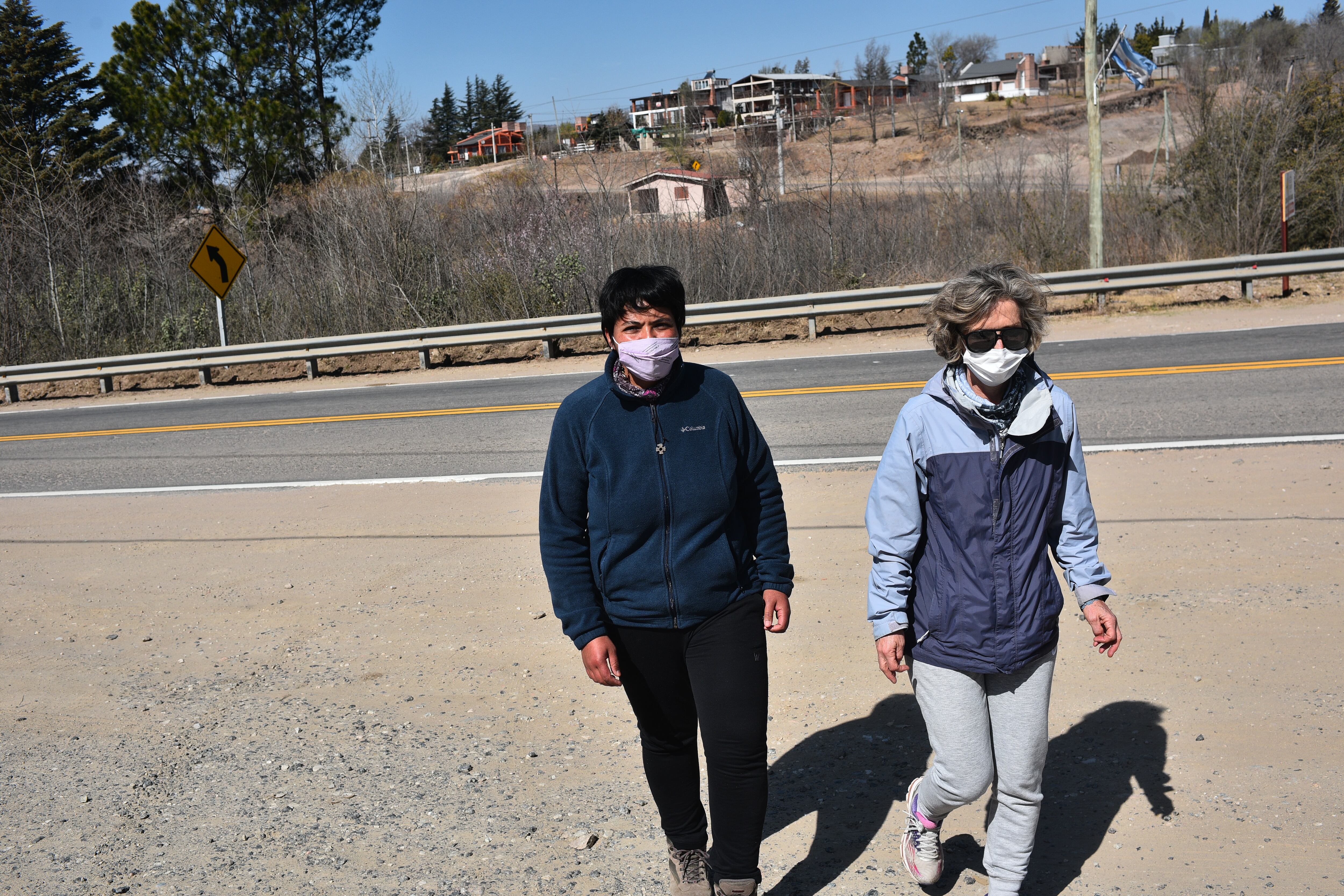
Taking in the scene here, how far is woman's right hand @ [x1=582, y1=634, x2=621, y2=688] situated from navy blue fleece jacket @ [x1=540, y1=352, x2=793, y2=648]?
0.02m

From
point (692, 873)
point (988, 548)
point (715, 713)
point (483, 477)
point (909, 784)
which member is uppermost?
point (988, 548)

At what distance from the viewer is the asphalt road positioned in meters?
9.42

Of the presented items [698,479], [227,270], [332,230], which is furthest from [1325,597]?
[332,230]

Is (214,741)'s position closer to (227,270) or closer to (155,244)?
(227,270)

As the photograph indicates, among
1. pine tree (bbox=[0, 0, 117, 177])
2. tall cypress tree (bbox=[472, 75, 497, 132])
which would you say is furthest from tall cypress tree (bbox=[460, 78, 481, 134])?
pine tree (bbox=[0, 0, 117, 177])

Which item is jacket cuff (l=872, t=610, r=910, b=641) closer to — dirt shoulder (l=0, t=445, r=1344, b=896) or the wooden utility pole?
dirt shoulder (l=0, t=445, r=1344, b=896)

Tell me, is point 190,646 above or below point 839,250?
below

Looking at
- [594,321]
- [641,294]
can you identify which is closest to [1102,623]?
[641,294]

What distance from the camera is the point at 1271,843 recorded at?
3.21 m

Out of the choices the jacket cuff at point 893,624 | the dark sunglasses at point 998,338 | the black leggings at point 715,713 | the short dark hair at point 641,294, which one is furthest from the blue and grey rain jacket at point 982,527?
the short dark hair at point 641,294

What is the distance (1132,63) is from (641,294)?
73.6 ft

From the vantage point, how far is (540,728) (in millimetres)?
4379

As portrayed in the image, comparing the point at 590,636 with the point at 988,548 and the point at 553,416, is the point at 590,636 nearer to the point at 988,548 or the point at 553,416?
the point at 988,548

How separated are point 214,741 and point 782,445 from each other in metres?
6.09
